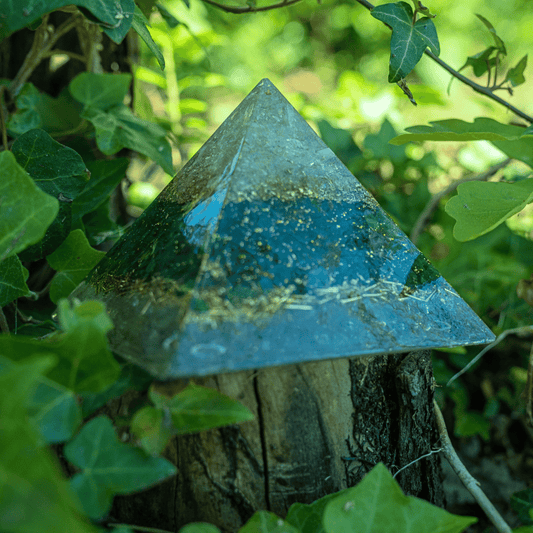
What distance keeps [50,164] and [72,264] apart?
0.17 metres

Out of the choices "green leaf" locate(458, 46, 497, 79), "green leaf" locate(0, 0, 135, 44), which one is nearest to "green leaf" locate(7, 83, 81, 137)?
"green leaf" locate(0, 0, 135, 44)

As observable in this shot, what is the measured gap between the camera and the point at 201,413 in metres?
0.46

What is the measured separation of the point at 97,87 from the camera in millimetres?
980

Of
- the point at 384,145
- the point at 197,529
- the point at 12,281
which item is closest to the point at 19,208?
the point at 12,281

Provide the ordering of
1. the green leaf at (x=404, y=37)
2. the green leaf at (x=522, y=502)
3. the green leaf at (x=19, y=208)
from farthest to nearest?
the green leaf at (x=522, y=502) → the green leaf at (x=404, y=37) → the green leaf at (x=19, y=208)

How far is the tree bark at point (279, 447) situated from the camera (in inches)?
21.8

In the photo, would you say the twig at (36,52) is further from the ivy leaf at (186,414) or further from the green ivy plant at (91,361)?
the ivy leaf at (186,414)

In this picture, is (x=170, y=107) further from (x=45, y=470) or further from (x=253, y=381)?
(x=45, y=470)

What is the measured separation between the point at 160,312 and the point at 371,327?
0.79 feet

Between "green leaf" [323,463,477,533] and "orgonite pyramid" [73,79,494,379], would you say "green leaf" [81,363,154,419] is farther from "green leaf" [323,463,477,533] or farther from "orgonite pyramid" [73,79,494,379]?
"green leaf" [323,463,477,533]

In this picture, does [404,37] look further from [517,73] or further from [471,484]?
[471,484]

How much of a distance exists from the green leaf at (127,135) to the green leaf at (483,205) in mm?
607

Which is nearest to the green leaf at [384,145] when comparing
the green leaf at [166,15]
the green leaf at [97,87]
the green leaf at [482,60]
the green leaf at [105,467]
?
the green leaf at [482,60]

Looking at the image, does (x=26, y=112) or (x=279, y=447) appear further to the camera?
(x=26, y=112)
